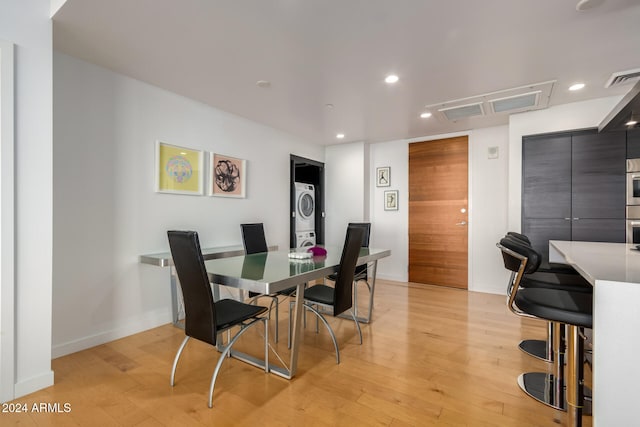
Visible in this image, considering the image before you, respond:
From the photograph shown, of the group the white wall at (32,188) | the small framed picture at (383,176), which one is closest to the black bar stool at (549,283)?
the white wall at (32,188)

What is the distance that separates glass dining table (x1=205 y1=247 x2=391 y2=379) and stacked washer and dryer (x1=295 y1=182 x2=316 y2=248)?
2.46 m

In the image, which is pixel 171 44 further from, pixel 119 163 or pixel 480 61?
pixel 480 61

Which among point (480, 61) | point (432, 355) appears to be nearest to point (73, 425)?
point (432, 355)

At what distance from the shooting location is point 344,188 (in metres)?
5.34

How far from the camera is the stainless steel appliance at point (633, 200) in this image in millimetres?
3023

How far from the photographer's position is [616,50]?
223cm

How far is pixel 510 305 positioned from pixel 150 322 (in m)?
3.04

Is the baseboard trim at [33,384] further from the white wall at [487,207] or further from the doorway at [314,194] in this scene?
the white wall at [487,207]

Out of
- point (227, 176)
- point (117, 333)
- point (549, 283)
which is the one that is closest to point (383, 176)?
point (227, 176)

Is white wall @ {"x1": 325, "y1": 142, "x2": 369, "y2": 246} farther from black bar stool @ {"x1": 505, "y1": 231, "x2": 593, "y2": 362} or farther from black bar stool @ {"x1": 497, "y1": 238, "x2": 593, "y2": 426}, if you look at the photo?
black bar stool @ {"x1": 497, "y1": 238, "x2": 593, "y2": 426}

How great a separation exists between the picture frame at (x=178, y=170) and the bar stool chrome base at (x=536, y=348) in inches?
136

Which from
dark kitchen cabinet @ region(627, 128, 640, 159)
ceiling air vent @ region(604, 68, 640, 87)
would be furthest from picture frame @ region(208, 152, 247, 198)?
dark kitchen cabinet @ region(627, 128, 640, 159)

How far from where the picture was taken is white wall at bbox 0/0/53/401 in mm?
1763

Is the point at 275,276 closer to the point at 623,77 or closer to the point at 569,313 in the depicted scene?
the point at 569,313
